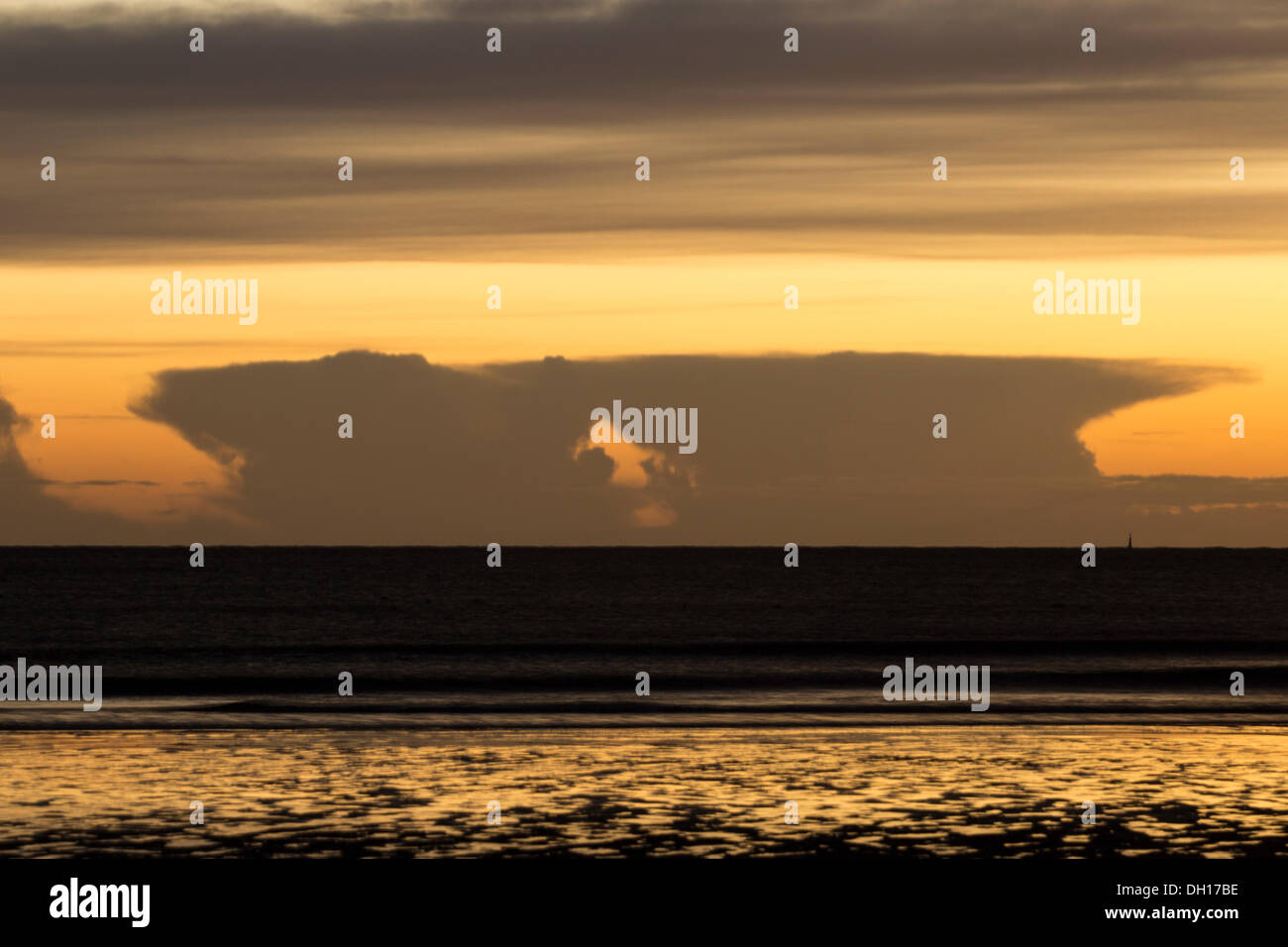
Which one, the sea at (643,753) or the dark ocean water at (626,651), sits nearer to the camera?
the sea at (643,753)

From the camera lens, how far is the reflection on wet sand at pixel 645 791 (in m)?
21.6

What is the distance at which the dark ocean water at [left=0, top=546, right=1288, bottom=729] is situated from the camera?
4197 centimetres

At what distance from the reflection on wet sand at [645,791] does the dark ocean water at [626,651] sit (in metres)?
4.45

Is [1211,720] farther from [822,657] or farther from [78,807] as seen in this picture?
[822,657]

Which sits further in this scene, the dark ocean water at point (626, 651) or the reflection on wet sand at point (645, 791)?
the dark ocean water at point (626, 651)

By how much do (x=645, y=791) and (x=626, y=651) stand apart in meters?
50.5

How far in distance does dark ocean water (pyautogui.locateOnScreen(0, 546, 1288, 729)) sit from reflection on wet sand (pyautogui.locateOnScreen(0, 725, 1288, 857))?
4451mm

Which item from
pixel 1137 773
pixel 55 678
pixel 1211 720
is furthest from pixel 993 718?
pixel 55 678

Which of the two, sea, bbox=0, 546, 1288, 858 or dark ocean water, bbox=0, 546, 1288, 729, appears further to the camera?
dark ocean water, bbox=0, 546, 1288, 729

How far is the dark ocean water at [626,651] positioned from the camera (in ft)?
138
